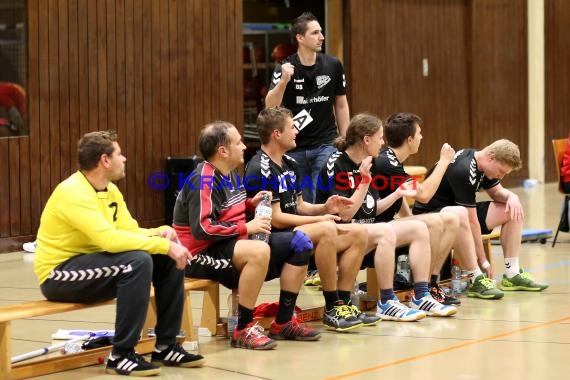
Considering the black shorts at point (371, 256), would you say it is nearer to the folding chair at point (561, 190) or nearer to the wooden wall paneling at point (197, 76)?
the folding chair at point (561, 190)

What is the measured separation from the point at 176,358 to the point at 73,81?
5790 millimetres

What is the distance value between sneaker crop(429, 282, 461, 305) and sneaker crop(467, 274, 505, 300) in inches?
10.8

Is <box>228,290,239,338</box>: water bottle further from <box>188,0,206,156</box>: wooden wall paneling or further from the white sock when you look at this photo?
<box>188,0,206,156</box>: wooden wall paneling

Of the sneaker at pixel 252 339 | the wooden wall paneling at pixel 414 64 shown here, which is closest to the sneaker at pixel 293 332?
the sneaker at pixel 252 339

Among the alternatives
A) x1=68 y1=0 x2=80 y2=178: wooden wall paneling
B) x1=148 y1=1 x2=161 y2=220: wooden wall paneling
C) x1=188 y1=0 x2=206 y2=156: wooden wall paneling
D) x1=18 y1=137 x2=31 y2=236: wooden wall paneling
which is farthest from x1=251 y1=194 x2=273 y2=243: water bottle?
x1=188 y1=0 x2=206 y2=156: wooden wall paneling

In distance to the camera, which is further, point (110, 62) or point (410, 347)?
point (110, 62)

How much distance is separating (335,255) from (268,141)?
0.78m

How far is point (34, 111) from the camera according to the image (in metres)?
10.4

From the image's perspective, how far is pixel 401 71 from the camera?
1473 cm

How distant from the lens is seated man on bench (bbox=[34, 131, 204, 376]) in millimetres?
5238

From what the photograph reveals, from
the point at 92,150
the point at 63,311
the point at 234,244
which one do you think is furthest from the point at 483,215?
the point at 63,311

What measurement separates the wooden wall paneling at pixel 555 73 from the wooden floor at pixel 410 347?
31.2 feet

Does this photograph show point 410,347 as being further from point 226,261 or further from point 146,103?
point 146,103

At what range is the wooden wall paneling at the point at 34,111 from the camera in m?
10.3
